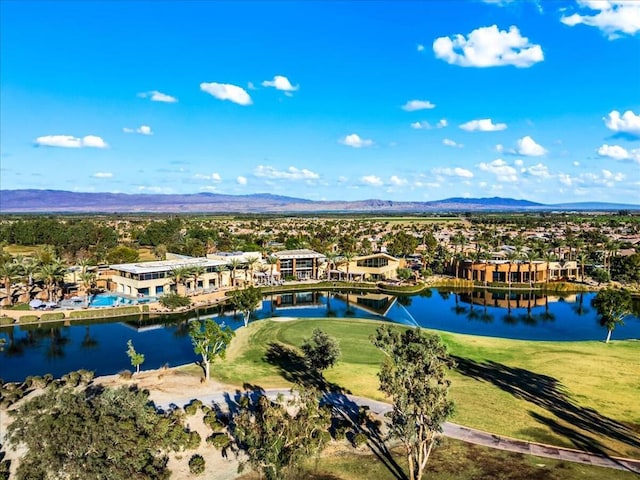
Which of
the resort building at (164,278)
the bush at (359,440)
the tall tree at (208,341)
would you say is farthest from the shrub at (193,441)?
the resort building at (164,278)


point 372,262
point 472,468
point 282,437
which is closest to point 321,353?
point 282,437

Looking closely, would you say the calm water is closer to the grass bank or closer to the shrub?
the shrub

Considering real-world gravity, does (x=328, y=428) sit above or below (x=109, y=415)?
below

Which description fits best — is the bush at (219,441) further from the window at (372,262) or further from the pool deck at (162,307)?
the window at (372,262)

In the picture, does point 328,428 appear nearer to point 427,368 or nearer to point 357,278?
point 427,368

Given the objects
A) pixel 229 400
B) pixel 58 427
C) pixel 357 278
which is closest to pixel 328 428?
pixel 229 400

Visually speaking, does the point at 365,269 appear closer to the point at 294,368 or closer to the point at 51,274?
the point at 51,274
